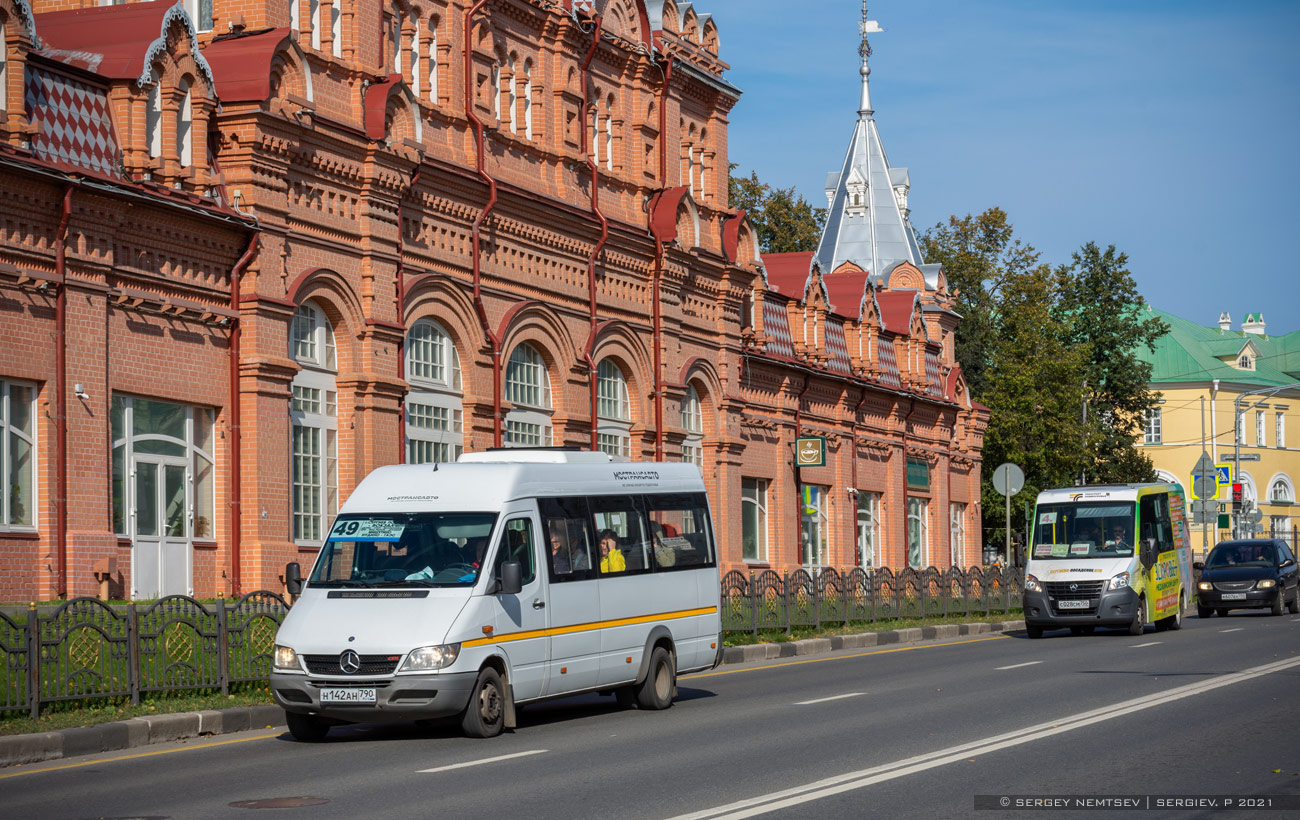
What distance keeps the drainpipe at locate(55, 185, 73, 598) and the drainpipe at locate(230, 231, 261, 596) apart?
3.19m

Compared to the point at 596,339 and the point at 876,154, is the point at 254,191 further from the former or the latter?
the point at 876,154

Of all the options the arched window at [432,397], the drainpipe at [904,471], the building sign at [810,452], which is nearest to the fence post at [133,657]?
the arched window at [432,397]

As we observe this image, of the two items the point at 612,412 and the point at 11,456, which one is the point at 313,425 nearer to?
the point at 11,456

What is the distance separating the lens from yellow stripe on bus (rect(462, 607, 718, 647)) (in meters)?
14.3

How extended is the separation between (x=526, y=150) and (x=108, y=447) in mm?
12068

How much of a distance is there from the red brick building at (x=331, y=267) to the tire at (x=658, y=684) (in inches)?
298

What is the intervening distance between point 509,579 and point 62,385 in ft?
27.6

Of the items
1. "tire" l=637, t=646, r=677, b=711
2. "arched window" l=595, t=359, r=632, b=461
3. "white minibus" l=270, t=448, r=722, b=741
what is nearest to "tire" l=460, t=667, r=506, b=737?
"white minibus" l=270, t=448, r=722, b=741

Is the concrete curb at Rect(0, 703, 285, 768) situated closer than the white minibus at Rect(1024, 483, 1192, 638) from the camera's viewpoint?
Yes

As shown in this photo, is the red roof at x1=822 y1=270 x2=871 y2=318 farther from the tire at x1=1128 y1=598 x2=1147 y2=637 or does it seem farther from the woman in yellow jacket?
the woman in yellow jacket

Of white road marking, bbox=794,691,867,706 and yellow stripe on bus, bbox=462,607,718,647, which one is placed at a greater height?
yellow stripe on bus, bbox=462,607,718,647

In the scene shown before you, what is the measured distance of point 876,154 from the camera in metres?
54.9

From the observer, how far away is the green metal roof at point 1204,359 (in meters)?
94.9

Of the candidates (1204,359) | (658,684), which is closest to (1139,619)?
(658,684)
